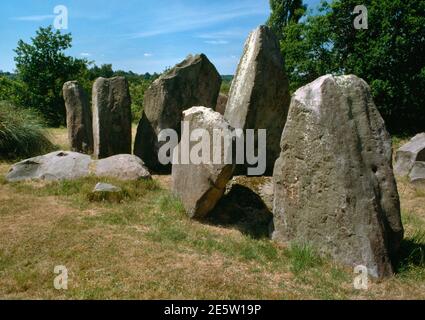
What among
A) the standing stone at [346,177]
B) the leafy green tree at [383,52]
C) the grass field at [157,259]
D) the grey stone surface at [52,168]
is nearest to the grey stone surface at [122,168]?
the grey stone surface at [52,168]

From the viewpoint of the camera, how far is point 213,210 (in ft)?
22.8

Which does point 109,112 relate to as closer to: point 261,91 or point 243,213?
point 261,91

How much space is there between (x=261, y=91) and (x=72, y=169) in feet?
13.9

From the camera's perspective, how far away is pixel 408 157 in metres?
10.2

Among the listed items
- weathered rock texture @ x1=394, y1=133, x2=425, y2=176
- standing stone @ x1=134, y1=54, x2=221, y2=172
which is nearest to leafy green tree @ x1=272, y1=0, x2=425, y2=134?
weathered rock texture @ x1=394, y1=133, x2=425, y2=176

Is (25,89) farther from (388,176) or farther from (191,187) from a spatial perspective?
(388,176)

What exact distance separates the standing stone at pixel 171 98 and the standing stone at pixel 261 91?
1.92 m

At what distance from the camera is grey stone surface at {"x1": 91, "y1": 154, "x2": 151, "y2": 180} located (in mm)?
8750

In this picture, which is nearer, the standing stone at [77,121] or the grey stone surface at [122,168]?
the grey stone surface at [122,168]

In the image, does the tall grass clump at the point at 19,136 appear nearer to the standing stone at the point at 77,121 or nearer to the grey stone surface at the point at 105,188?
the standing stone at the point at 77,121

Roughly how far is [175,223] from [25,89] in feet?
→ 55.2

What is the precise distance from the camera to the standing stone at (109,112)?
11.0 metres

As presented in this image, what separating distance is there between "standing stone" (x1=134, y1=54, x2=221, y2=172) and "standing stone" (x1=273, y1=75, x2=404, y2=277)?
512cm

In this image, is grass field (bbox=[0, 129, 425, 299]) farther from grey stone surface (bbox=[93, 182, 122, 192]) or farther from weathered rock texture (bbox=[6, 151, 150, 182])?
weathered rock texture (bbox=[6, 151, 150, 182])
